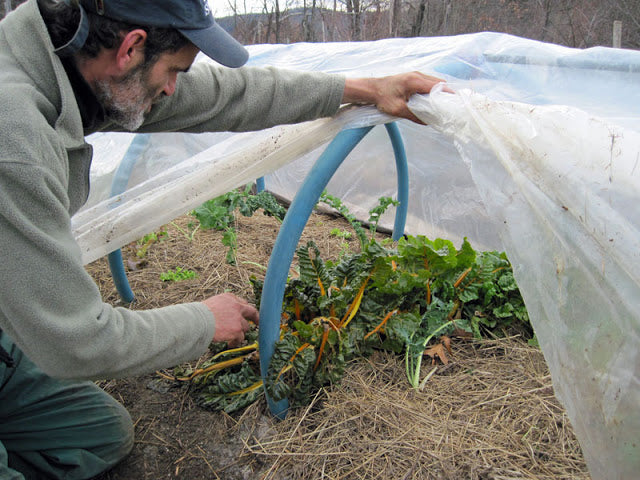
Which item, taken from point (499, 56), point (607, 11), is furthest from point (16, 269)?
point (607, 11)

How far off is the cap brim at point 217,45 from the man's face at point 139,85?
0.06m

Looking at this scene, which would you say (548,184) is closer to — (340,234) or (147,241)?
(340,234)

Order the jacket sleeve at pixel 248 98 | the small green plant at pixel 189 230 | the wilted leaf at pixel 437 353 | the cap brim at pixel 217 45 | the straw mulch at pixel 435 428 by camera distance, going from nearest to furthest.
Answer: the cap brim at pixel 217 45 → the straw mulch at pixel 435 428 → the jacket sleeve at pixel 248 98 → the wilted leaf at pixel 437 353 → the small green plant at pixel 189 230

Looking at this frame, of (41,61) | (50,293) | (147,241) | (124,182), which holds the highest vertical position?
(41,61)

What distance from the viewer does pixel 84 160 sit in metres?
1.25

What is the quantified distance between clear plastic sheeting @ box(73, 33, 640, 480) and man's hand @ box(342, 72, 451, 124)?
1.9 inches

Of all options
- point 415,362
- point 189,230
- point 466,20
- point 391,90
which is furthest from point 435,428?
point 466,20

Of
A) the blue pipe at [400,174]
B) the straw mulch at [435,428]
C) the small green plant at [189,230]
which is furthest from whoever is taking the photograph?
the small green plant at [189,230]

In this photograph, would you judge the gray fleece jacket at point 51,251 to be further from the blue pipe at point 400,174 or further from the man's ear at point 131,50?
the blue pipe at point 400,174

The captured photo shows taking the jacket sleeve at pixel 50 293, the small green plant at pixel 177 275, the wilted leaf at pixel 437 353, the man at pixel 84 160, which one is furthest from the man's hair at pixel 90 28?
the small green plant at pixel 177 275

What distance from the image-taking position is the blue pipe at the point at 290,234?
1.50 meters

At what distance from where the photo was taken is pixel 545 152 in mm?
1100

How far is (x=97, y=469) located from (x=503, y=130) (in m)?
1.67

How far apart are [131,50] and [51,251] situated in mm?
539
